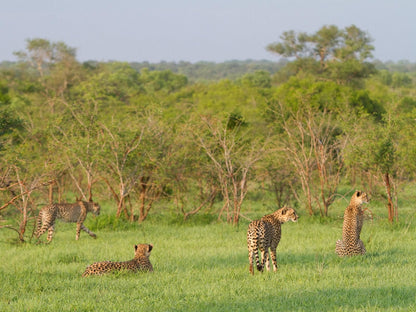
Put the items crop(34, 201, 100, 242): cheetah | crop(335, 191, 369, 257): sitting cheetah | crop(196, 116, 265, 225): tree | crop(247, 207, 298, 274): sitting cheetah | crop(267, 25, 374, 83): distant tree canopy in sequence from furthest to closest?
crop(267, 25, 374, 83): distant tree canopy, crop(196, 116, 265, 225): tree, crop(34, 201, 100, 242): cheetah, crop(335, 191, 369, 257): sitting cheetah, crop(247, 207, 298, 274): sitting cheetah

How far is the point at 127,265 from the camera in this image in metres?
8.48

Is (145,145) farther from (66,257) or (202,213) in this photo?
(66,257)

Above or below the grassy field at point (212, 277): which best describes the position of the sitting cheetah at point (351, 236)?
above

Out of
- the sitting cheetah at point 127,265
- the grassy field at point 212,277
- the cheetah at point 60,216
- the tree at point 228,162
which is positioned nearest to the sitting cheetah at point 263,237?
the grassy field at point 212,277

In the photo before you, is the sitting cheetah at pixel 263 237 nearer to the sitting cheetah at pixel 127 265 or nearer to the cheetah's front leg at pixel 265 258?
the cheetah's front leg at pixel 265 258

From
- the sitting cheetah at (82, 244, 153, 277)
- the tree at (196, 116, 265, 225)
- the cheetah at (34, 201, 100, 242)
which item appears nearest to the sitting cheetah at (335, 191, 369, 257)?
the sitting cheetah at (82, 244, 153, 277)

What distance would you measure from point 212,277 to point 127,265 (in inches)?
47.2

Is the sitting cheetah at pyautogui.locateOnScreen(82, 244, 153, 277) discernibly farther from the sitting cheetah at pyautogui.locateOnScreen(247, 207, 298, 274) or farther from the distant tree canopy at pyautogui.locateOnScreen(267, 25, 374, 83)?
the distant tree canopy at pyautogui.locateOnScreen(267, 25, 374, 83)

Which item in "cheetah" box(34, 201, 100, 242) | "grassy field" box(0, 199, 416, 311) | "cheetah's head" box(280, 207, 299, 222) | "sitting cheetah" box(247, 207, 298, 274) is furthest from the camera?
"cheetah" box(34, 201, 100, 242)

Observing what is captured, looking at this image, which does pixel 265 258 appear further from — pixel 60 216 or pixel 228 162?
pixel 228 162

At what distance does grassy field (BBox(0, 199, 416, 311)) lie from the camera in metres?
6.76

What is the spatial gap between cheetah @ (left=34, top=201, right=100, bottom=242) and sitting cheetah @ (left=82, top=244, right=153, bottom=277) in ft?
14.9

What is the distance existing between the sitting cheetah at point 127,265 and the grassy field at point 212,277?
14cm

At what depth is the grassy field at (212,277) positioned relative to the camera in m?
6.76
